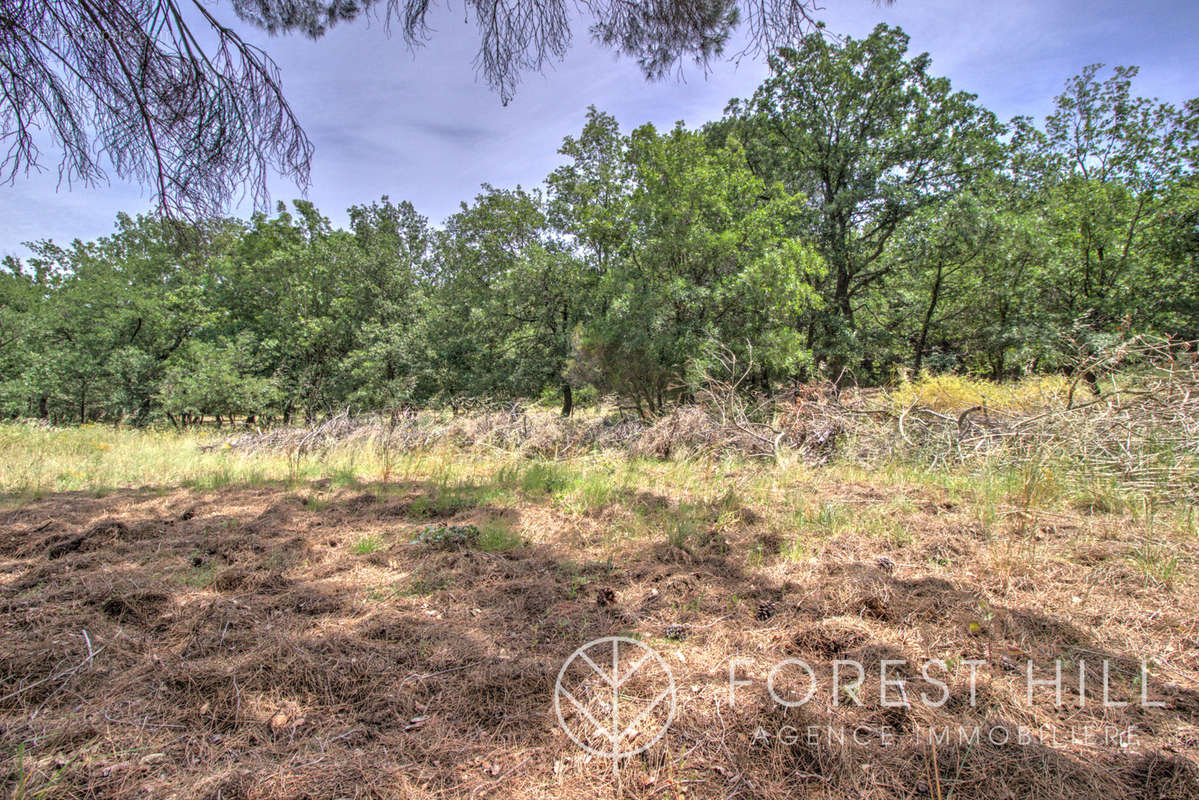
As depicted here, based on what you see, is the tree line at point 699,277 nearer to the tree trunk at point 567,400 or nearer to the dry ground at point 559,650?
the tree trunk at point 567,400

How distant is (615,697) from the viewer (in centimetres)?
184

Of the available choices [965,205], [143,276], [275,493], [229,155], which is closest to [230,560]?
[275,493]

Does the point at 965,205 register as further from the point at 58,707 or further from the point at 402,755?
the point at 58,707

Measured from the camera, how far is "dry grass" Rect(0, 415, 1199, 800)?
1499 millimetres

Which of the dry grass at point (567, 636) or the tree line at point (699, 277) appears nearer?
the dry grass at point (567, 636)

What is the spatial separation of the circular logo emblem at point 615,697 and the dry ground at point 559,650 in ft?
0.21

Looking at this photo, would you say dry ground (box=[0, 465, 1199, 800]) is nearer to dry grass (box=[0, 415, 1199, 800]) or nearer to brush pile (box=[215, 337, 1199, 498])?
dry grass (box=[0, 415, 1199, 800])

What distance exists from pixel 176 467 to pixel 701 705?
8.42 meters

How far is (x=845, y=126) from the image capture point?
44.9 feet

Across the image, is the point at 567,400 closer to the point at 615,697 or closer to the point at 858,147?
the point at 858,147

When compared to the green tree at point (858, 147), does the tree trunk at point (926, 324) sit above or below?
below

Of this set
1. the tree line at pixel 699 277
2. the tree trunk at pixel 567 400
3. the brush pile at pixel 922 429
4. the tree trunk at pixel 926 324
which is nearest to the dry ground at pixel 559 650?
the brush pile at pixel 922 429

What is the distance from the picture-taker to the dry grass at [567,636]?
4.92 ft

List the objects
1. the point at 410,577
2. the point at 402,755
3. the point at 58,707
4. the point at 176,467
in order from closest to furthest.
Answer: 1. the point at 402,755
2. the point at 58,707
3. the point at 410,577
4. the point at 176,467
